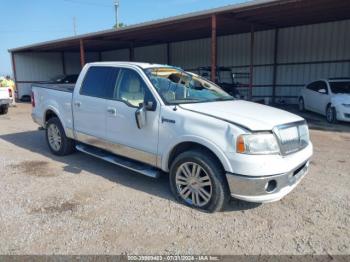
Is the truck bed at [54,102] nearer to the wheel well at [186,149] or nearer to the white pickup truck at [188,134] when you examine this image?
the white pickup truck at [188,134]

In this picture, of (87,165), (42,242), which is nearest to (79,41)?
(87,165)

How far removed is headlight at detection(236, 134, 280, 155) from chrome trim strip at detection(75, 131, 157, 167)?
4.43ft

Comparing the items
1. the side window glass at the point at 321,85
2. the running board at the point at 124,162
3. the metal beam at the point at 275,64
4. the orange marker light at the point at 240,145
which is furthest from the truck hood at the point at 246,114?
the metal beam at the point at 275,64

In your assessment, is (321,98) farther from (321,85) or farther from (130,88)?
(130,88)

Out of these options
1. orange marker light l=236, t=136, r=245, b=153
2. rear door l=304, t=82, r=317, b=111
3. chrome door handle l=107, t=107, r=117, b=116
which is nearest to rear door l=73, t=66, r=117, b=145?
chrome door handle l=107, t=107, r=117, b=116

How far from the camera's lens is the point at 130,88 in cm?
480

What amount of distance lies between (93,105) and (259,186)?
312 centimetres

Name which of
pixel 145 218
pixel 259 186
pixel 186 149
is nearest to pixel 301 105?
pixel 186 149

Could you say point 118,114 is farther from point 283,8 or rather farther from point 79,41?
point 79,41

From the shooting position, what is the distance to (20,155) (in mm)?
6723

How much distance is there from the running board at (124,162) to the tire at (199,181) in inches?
15.9

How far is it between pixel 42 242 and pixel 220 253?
1848 mm

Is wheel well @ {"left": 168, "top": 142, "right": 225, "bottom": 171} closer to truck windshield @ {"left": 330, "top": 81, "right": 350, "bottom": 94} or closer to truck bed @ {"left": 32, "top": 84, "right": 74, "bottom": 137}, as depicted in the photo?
truck bed @ {"left": 32, "top": 84, "right": 74, "bottom": 137}

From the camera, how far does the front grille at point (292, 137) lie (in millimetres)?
3621
